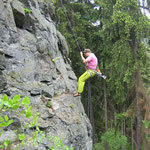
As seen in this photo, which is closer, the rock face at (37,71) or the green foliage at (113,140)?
the rock face at (37,71)

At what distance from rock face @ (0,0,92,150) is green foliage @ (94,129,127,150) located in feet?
27.2

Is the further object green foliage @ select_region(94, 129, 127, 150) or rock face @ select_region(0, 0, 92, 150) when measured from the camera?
green foliage @ select_region(94, 129, 127, 150)

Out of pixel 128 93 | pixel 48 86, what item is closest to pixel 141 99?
pixel 128 93

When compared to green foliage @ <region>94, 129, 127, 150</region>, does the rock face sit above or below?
above

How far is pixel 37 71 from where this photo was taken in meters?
5.76

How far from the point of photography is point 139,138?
37.0 ft

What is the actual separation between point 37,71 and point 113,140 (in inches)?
421

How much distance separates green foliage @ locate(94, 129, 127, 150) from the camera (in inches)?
550

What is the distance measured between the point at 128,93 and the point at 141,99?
199 centimetres

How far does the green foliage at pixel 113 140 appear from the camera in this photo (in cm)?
1397

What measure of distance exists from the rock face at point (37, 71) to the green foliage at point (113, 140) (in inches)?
327

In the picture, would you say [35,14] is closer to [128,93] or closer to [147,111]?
[147,111]

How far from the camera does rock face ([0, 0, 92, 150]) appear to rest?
190 inches

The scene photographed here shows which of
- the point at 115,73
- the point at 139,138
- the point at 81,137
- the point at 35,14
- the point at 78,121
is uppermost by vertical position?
the point at 35,14
